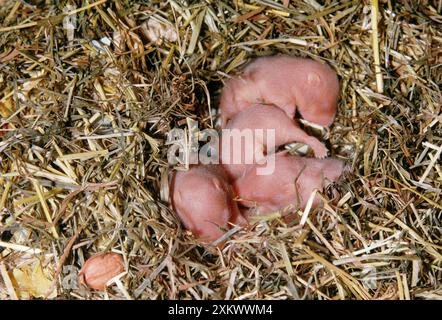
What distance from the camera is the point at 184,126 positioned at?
2.10 m

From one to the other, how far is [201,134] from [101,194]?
0.43m

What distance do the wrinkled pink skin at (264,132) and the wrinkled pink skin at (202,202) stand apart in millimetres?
113

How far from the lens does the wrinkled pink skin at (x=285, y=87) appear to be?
2.10 metres

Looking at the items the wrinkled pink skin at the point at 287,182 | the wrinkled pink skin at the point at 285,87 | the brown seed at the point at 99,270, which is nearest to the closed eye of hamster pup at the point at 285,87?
the wrinkled pink skin at the point at 285,87

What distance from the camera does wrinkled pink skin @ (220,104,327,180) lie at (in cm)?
205

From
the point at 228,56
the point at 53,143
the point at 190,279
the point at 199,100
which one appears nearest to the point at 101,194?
the point at 53,143

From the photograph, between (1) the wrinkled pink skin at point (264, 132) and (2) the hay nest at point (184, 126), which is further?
(1) the wrinkled pink skin at point (264, 132)

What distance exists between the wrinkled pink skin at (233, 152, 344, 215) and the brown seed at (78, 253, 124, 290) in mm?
488

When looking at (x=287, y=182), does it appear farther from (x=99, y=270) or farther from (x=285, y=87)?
(x=99, y=270)

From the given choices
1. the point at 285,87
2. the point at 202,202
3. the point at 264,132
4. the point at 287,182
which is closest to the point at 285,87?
the point at 285,87

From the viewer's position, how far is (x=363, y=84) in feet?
7.02

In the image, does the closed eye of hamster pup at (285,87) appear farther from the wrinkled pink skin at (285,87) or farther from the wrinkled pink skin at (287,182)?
the wrinkled pink skin at (287,182)

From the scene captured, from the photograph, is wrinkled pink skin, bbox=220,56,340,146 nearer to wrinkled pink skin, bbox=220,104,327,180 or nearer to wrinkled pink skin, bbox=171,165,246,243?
wrinkled pink skin, bbox=220,104,327,180

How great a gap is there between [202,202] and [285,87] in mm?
520
